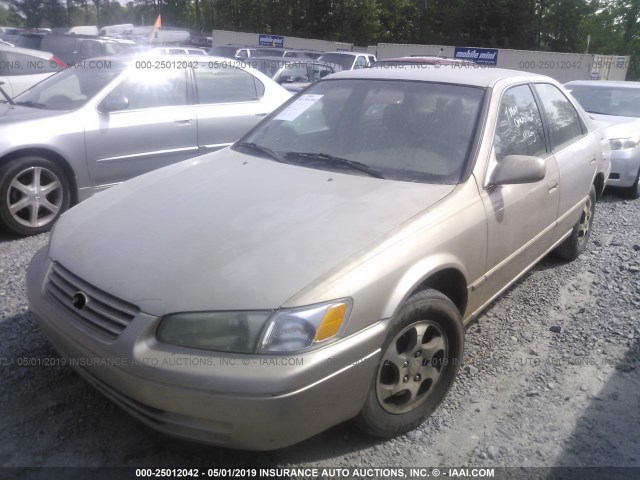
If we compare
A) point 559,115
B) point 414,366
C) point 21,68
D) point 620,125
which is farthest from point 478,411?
point 21,68

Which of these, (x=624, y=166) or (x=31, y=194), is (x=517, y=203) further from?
(x=624, y=166)

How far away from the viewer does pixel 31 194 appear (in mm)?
4852

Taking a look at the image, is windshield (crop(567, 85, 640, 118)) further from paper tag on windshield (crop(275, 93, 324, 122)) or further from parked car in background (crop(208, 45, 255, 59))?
parked car in background (crop(208, 45, 255, 59))

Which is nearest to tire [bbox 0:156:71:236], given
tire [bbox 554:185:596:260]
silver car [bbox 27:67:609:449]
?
silver car [bbox 27:67:609:449]

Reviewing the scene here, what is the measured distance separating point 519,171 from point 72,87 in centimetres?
444

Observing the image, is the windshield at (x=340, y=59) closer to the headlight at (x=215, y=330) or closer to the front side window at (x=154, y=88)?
the front side window at (x=154, y=88)

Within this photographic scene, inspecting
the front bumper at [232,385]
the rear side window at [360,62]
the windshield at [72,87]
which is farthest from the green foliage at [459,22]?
the front bumper at [232,385]

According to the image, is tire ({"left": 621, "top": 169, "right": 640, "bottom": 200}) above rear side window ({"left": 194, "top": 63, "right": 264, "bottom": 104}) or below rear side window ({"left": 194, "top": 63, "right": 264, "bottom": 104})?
below

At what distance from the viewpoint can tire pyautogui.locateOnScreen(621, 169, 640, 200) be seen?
23.4 feet

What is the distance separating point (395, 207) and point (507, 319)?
1626mm

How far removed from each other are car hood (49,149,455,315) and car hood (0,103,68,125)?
236cm

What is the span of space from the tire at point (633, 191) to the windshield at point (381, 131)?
4.85 meters

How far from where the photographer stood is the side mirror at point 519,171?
9.71 feet

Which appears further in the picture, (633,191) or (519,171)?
(633,191)
